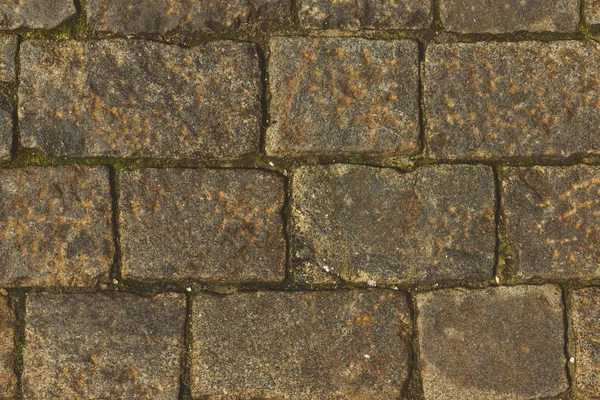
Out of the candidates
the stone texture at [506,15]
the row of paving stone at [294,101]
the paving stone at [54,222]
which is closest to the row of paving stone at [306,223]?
the paving stone at [54,222]

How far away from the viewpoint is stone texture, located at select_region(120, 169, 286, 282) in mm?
2672

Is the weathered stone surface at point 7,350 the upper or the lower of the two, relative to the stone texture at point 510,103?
lower

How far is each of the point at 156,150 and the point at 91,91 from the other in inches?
14.8

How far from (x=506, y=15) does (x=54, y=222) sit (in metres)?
2.17

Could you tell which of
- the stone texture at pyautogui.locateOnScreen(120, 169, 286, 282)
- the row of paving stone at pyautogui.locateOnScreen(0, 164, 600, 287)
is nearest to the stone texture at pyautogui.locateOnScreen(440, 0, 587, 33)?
the row of paving stone at pyautogui.locateOnScreen(0, 164, 600, 287)

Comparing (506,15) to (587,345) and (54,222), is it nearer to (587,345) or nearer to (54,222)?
(587,345)

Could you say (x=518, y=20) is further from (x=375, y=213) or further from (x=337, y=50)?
(x=375, y=213)

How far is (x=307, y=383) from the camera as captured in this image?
8.83ft

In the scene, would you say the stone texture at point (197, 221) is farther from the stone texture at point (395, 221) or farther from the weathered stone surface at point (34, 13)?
the weathered stone surface at point (34, 13)

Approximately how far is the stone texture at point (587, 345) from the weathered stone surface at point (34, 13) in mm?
2595

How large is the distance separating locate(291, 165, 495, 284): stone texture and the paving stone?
85cm

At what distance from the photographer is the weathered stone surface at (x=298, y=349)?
269cm

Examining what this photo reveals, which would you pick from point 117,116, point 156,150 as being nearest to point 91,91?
point 117,116

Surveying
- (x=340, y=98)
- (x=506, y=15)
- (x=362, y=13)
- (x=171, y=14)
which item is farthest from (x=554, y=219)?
(x=171, y=14)
